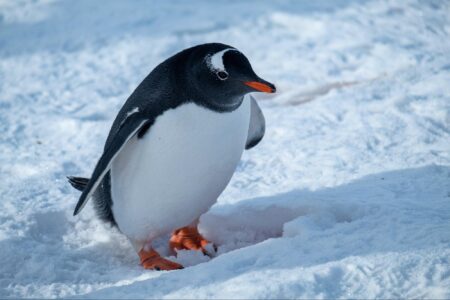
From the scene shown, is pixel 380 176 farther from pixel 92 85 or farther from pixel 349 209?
pixel 92 85

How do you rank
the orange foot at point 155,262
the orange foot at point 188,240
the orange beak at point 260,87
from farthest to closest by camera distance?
the orange foot at point 188,240 → the orange foot at point 155,262 → the orange beak at point 260,87

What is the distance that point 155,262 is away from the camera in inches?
77.6

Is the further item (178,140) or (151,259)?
(151,259)

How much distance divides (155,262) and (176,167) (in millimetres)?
368

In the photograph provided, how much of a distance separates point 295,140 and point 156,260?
1.07 meters

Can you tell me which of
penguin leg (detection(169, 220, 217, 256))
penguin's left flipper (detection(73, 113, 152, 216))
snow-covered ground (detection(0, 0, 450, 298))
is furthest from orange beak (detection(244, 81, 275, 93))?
penguin leg (detection(169, 220, 217, 256))

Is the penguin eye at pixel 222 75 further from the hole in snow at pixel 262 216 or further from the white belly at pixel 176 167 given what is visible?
the hole in snow at pixel 262 216

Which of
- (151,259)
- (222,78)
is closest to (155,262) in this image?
→ (151,259)

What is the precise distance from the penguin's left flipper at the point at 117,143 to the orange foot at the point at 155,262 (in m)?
0.33

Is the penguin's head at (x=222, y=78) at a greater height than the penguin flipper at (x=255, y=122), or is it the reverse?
the penguin's head at (x=222, y=78)

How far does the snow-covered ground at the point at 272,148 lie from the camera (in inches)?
63.0

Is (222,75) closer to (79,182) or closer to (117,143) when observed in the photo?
(117,143)

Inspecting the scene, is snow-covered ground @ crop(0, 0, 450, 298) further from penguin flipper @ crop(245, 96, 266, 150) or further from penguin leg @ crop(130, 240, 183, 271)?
penguin flipper @ crop(245, 96, 266, 150)

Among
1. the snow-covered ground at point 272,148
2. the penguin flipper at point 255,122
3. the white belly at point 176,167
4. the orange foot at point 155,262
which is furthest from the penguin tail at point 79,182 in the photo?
the penguin flipper at point 255,122
